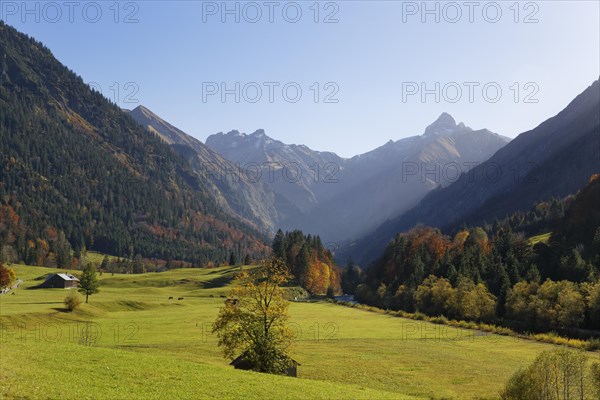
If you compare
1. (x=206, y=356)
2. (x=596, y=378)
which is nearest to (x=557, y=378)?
(x=596, y=378)

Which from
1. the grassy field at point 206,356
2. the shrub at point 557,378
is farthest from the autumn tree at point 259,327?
the shrub at point 557,378

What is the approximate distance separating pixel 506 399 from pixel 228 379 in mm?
23701

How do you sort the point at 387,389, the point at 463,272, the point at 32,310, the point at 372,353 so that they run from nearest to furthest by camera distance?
the point at 387,389 < the point at 372,353 < the point at 32,310 < the point at 463,272

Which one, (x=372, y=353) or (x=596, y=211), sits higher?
(x=596, y=211)

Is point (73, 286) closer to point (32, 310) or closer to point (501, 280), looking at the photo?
point (32, 310)

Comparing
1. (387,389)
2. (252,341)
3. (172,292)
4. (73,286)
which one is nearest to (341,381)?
(387,389)

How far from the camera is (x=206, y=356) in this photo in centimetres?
6094

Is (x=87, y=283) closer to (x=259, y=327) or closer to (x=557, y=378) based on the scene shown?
(x=259, y=327)

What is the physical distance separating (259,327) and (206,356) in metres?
12.1

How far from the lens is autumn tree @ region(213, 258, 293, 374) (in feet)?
171

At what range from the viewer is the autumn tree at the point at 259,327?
2050 inches

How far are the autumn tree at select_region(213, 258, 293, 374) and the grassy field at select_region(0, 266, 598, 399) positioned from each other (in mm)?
3564

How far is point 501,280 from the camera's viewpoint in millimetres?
132250

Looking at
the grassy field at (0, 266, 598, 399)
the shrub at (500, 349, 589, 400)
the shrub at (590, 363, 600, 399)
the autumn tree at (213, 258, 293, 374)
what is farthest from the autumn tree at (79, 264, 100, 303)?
the shrub at (590, 363, 600, 399)
